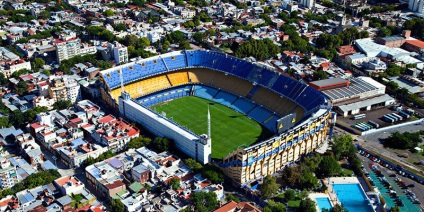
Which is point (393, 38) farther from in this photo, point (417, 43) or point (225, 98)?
point (225, 98)

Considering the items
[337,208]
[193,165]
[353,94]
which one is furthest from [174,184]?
[353,94]

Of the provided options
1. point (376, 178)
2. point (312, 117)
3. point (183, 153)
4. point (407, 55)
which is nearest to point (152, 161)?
point (183, 153)

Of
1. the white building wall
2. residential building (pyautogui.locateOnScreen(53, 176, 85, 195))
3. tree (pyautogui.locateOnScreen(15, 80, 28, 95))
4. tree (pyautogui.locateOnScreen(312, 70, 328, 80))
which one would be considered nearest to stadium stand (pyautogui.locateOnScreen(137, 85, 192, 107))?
the white building wall

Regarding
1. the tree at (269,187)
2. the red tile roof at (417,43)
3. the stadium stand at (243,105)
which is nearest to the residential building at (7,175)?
the tree at (269,187)

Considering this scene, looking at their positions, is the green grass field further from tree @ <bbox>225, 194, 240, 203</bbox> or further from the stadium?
tree @ <bbox>225, 194, 240, 203</bbox>

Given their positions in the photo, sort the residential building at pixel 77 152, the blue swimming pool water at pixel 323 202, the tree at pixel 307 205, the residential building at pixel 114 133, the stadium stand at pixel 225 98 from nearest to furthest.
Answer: the tree at pixel 307 205, the blue swimming pool water at pixel 323 202, the residential building at pixel 77 152, the residential building at pixel 114 133, the stadium stand at pixel 225 98

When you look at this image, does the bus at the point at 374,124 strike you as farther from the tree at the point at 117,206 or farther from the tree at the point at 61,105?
the tree at the point at 61,105
